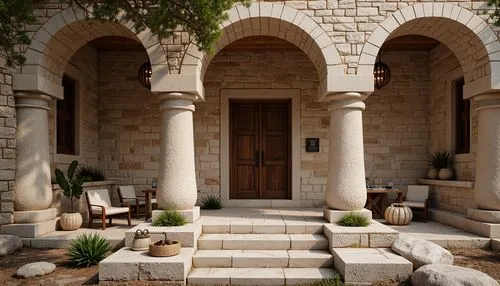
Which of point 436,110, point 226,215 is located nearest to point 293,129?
point 226,215

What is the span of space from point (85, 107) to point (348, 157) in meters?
5.47

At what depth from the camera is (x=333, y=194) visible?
5695 millimetres

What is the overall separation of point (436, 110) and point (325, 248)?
4.55 m

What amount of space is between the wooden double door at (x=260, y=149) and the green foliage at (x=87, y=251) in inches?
144

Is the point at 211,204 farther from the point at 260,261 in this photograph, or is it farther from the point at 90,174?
the point at 260,261

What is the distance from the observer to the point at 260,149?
8375 millimetres

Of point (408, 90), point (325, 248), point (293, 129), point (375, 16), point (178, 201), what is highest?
point (375, 16)

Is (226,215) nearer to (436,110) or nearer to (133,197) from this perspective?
(133,197)

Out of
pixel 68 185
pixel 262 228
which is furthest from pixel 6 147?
pixel 262 228

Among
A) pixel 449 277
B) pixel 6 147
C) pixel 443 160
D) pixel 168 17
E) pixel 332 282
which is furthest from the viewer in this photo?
pixel 443 160

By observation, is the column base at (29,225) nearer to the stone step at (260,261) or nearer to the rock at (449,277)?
the stone step at (260,261)

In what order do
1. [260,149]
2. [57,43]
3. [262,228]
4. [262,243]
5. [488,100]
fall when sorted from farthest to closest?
[260,149] → [57,43] → [488,100] → [262,228] → [262,243]

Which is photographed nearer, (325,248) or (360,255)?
(360,255)

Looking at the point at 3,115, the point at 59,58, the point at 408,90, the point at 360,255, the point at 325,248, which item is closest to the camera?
the point at 360,255
